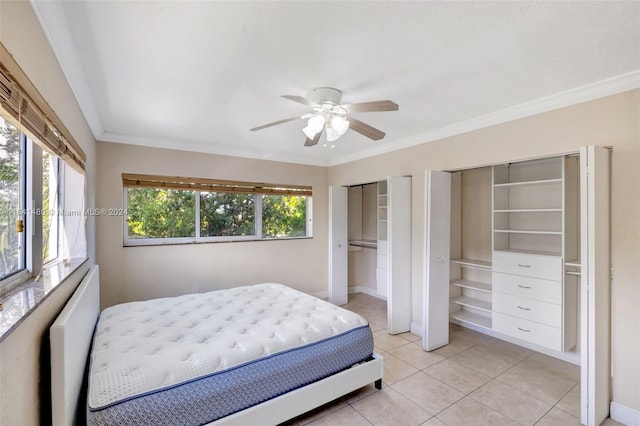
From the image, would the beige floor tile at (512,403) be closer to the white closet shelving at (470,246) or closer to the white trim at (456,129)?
the white closet shelving at (470,246)

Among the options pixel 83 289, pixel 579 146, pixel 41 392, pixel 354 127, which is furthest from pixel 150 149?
pixel 579 146

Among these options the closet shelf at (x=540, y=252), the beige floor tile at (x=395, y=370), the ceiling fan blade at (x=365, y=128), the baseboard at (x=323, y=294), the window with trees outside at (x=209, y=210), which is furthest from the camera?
the baseboard at (x=323, y=294)

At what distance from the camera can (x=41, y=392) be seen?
4.32 ft

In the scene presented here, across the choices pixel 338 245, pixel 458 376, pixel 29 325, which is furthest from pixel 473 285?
pixel 29 325

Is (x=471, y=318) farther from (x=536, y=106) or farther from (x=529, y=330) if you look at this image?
(x=536, y=106)

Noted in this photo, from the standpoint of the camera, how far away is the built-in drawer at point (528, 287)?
278cm

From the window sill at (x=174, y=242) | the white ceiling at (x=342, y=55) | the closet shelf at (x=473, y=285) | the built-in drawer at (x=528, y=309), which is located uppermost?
the white ceiling at (x=342, y=55)

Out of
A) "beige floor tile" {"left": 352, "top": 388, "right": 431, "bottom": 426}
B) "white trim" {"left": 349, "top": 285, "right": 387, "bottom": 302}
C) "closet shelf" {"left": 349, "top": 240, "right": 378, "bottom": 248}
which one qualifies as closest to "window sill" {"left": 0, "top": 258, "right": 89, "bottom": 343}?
"beige floor tile" {"left": 352, "top": 388, "right": 431, "bottom": 426}

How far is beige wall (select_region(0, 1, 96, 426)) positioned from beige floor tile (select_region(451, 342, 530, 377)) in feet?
10.4

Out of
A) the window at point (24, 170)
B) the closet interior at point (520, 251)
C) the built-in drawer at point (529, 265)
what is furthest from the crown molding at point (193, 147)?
the built-in drawer at point (529, 265)

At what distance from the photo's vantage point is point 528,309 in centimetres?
294

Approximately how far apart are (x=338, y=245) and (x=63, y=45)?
3892mm

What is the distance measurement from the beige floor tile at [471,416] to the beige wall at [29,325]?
2.33 metres

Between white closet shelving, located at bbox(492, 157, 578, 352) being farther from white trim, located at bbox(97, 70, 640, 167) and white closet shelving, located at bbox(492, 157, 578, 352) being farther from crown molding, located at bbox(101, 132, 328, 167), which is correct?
crown molding, located at bbox(101, 132, 328, 167)
